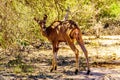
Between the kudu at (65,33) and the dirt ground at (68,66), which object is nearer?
the dirt ground at (68,66)

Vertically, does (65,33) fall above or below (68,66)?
above

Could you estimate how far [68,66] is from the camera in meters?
13.7

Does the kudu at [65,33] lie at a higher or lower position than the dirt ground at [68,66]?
higher

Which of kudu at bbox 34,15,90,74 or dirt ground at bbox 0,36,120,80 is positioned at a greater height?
kudu at bbox 34,15,90,74

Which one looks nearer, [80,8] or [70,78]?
[70,78]

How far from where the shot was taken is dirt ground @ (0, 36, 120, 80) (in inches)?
460

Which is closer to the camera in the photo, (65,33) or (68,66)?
(65,33)

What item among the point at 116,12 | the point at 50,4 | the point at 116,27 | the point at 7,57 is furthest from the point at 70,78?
the point at 116,12

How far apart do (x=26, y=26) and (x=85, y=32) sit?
501 inches

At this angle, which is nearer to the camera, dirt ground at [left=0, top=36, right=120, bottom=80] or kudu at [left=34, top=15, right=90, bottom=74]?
dirt ground at [left=0, top=36, right=120, bottom=80]

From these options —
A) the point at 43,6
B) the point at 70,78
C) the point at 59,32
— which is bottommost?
the point at 70,78

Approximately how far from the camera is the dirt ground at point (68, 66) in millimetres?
11672

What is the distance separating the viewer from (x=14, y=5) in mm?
11438

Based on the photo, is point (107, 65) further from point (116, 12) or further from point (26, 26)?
point (116, 12)
